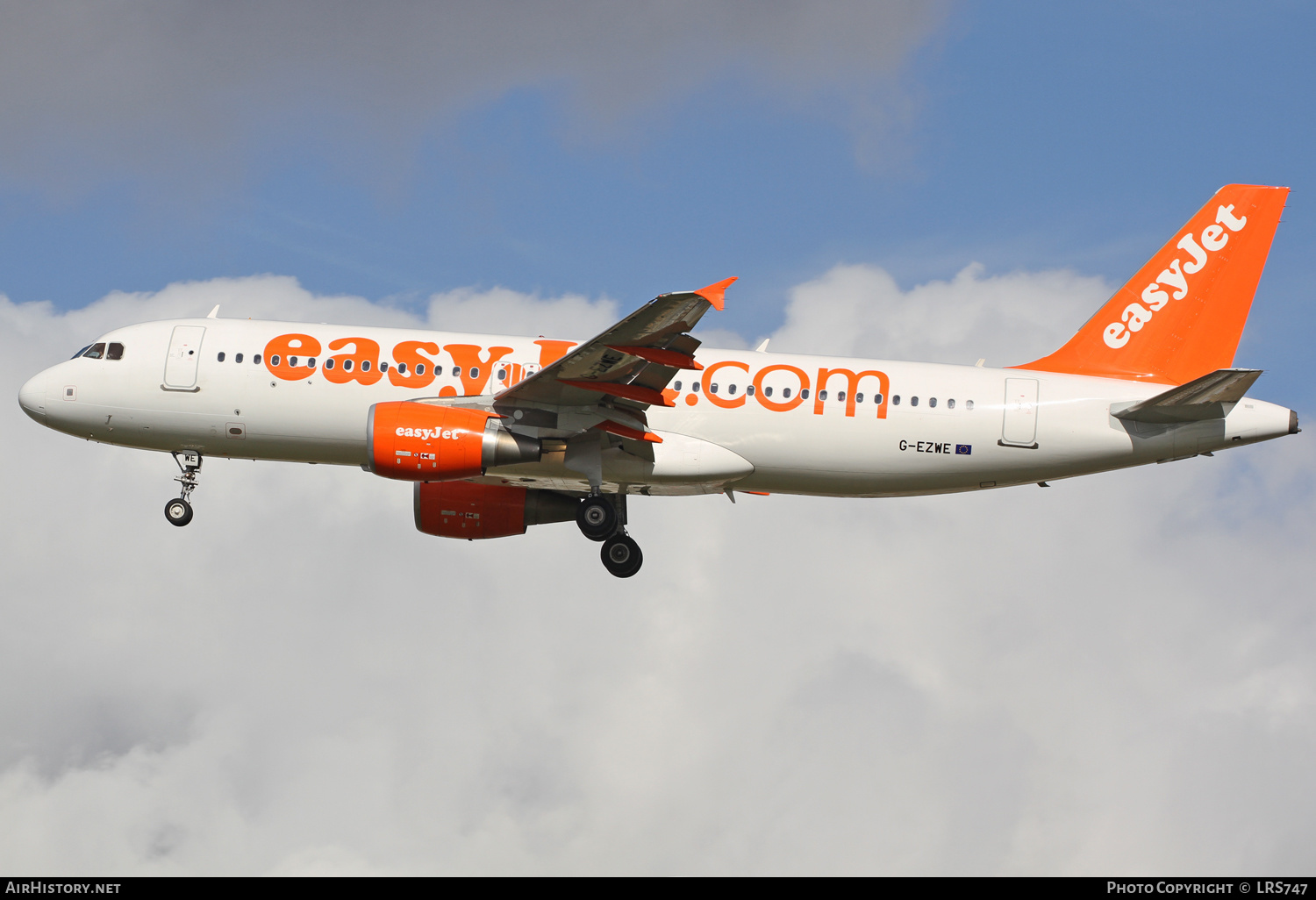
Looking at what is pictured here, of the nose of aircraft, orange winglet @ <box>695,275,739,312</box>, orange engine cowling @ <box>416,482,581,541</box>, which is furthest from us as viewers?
orange engine cowling @ <box>416,482,581,541</box>

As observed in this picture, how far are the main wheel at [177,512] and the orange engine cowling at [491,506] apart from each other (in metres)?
5.99

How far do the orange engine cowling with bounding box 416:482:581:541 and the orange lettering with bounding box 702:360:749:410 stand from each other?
5.61m

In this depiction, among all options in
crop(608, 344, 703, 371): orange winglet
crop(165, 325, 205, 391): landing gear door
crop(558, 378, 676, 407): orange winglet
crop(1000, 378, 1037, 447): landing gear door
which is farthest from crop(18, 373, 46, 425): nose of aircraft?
crop(1000, 378, 1037, 447): landing gear door

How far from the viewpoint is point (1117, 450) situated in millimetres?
32281

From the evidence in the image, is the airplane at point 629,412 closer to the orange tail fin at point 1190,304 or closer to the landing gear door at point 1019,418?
the landing gear door at point 1019,418

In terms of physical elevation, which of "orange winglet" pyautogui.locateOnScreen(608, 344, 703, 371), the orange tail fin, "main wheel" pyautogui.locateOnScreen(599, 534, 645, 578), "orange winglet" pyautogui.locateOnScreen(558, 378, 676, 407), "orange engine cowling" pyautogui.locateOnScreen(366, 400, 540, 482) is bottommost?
"main wheel" pyautogui.locateOnScreen(599, 534, 645, 578)

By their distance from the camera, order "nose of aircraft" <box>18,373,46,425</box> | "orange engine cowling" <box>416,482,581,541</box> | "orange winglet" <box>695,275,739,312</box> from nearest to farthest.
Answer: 1. "orange winglet" <box>695,275,739,312</box>
2. "nose of aircraft" <box>18,373,46,425</box>
3. "orange engine cowling" <box>416,482,581,541</box>

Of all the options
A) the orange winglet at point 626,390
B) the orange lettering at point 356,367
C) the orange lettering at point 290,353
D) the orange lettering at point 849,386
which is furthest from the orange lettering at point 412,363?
the orange lettering at point 849,386

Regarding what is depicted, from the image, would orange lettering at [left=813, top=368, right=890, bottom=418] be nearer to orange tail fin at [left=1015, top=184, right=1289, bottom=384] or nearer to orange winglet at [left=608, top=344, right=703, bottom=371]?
orange winglet at [left=608, top=344, right=703, bottom=371]

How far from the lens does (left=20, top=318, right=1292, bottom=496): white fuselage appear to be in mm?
32000

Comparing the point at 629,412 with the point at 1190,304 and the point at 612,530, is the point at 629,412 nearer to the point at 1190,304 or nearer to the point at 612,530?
the point at 612,530

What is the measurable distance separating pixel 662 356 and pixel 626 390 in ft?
5.76

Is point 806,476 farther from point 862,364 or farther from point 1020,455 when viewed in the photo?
point 1020,455

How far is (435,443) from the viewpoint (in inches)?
1177
